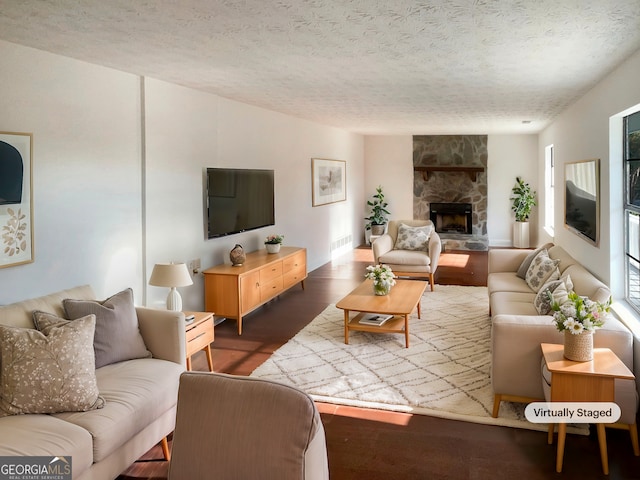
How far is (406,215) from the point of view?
12117 mm

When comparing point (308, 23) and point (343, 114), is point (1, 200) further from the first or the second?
point (343, 114)

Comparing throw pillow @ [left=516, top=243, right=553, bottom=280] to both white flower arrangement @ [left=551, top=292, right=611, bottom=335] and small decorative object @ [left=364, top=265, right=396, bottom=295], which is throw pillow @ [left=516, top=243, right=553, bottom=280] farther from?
white flower arrangement @ [left=551, top=292, right=611, bottom=335]

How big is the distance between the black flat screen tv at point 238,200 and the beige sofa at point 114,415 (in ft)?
7.22

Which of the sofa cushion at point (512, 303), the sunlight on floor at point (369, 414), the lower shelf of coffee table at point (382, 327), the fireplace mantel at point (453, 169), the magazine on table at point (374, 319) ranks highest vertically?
the fireplace mantel at point (453, 169)

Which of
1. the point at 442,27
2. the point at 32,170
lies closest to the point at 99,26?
the point at 32,170

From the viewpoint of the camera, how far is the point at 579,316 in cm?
310

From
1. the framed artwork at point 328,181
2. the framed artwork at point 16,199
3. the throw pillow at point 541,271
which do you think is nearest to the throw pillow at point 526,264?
the throw pillow at point 541,271

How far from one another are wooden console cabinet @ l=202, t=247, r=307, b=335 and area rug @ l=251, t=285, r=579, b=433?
25.1 inches

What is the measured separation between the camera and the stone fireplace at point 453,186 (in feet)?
38.1

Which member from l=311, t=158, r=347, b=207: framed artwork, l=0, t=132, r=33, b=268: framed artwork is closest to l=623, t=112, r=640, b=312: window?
l=0, t=132, r=33, b=268: framed artwork

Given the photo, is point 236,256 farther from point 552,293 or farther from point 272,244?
point 552,293

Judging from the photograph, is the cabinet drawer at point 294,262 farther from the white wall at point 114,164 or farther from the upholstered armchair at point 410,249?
the upholstered armchair at point 410,249

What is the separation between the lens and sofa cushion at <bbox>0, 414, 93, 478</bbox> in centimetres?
237

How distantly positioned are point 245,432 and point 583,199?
442 cm
